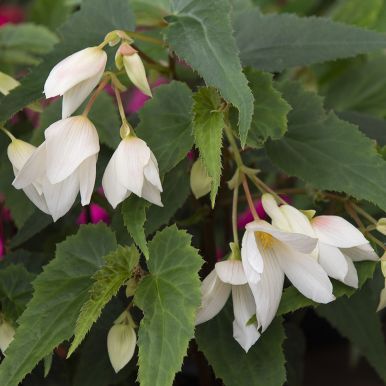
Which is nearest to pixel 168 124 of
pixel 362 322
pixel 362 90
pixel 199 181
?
pixel 199 181

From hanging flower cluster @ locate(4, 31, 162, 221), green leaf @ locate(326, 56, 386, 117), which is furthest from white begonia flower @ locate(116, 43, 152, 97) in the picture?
green leaf @ locate(326, 56, 386, 117)

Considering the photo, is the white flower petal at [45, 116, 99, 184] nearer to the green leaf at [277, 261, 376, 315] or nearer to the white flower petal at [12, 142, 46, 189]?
the white flower petal at [12, 142, 46, 189]

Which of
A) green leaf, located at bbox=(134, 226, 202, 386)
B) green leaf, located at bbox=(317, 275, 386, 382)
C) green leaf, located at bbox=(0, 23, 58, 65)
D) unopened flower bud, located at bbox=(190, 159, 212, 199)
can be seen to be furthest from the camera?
green leaf, located at bbox=(0, 23, 58, 65)

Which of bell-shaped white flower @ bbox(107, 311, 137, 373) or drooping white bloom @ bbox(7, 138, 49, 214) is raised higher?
drooping white bloom @ bbox(7, 138, 49, 214)

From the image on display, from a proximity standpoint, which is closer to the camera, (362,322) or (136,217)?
(136,217)

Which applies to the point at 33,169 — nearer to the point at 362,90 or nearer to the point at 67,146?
the point at 67,146

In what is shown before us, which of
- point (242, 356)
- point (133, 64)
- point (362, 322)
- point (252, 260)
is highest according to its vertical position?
point (133, 64)

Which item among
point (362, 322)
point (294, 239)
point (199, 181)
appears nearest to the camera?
point (294, 239)
